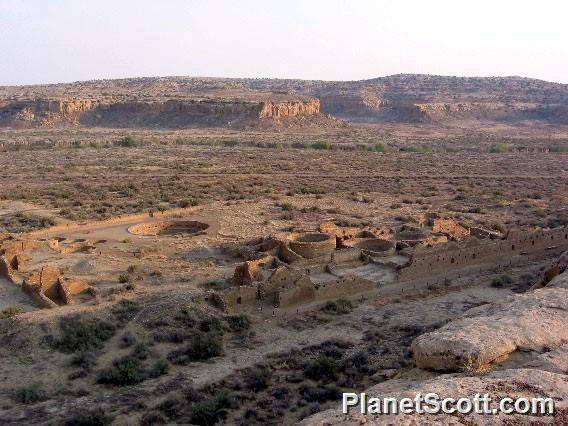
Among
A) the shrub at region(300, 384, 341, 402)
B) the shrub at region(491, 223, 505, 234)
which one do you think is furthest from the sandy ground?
the shrub at region(491, 223, 505, 234)

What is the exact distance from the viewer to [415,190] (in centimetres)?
3712

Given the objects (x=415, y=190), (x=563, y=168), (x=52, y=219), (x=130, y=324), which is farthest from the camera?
(x=563, y=168)

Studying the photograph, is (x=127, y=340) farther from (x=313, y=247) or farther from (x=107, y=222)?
(x=107, y=222)

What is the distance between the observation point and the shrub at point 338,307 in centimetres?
1581

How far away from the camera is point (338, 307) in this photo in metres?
15.9

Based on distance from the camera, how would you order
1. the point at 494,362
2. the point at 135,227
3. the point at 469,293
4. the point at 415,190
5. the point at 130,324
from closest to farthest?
the point at 494,362
the point at 130,324
the point at 469,293
the point at 135,227
the point at 415,190

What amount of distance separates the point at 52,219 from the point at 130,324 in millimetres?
14531

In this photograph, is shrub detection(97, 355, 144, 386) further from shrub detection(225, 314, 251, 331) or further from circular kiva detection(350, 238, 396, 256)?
circular kiva detection(350, 238, 396, 256)

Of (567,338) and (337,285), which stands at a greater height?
(567,338)

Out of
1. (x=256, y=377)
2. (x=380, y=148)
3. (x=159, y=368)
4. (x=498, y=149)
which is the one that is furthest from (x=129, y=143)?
(x=256, y=377)

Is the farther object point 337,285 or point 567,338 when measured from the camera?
point 337,285

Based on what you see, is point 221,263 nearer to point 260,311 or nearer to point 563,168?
point 260,311

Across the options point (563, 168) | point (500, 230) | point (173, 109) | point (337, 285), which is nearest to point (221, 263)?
point (337, 285)

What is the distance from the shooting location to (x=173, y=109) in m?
85.6
